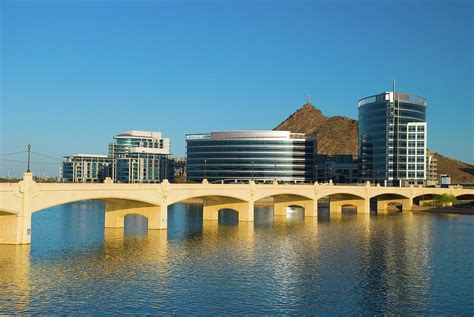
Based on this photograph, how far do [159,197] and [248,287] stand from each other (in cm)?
3665

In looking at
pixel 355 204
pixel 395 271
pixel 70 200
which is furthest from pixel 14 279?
pixel 355 204

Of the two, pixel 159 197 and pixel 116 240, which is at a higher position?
pixel 159 197

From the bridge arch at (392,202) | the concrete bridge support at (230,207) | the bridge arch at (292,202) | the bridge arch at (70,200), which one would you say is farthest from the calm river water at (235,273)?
the bridge arch at (392,202)

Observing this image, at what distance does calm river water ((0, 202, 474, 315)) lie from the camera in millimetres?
39250

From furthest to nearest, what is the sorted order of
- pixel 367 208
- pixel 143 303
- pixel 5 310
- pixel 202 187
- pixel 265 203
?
pixel 265 203 < pixel 367 208 < pixel 202 187 < pixel 143 303 < pixel 5 310

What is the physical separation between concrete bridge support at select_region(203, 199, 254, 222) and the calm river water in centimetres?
1835

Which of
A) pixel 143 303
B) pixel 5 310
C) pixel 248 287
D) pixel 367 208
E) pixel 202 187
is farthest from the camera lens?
pixel 367 208

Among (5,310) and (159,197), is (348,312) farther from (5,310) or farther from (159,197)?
(159,197)

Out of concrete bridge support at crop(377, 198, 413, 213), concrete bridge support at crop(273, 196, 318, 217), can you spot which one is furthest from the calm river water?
concrete bridge support at crop(377, 198, 413, 213)

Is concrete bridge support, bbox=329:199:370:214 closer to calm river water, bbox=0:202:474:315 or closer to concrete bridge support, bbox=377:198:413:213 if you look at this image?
concrete bridge support, bbox=377:198:413:213

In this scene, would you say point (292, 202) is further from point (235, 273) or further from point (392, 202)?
point (235, 273)

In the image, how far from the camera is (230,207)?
4136 inches

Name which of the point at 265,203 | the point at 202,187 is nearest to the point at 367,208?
the point at 265,203

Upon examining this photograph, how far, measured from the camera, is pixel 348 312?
124ft
